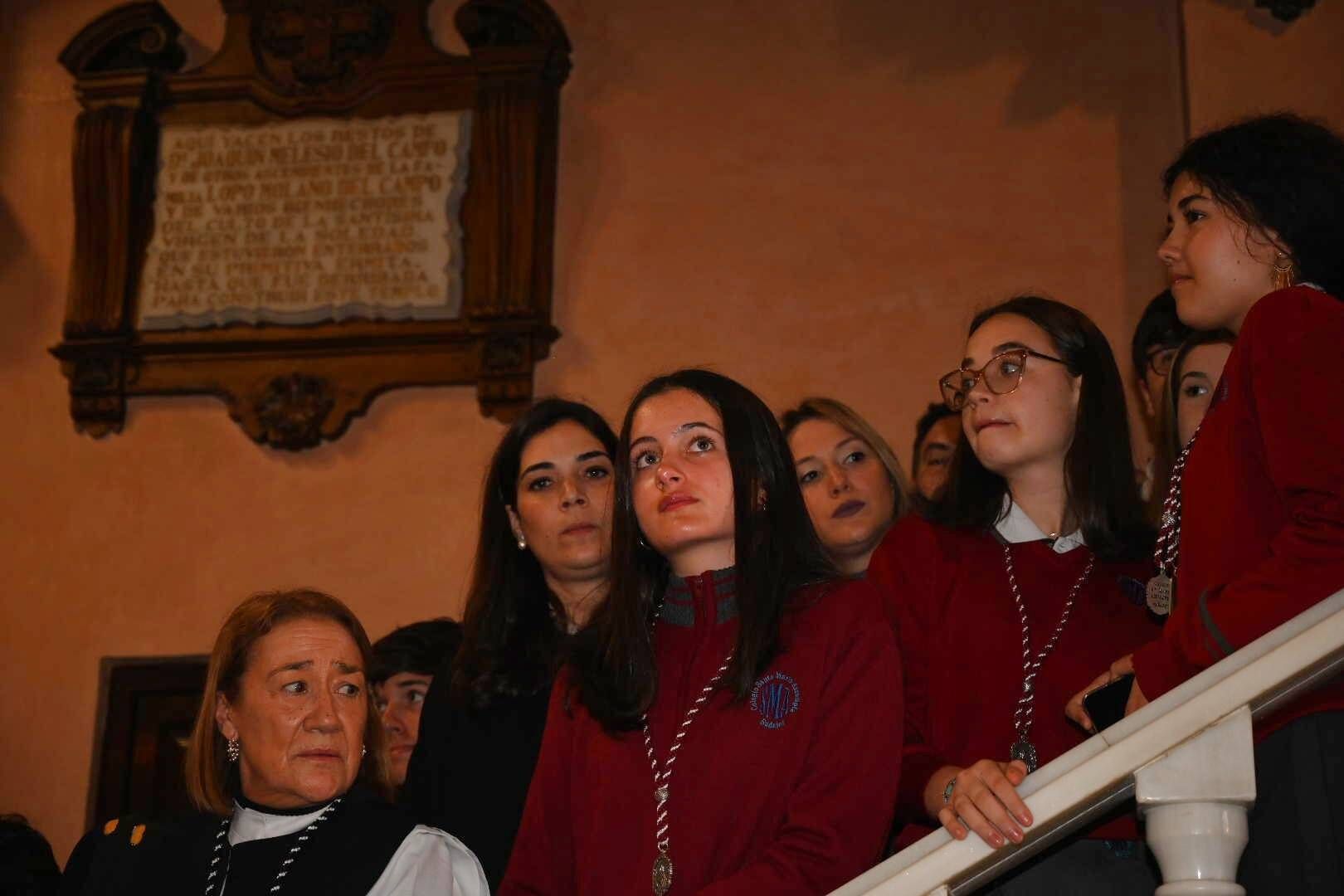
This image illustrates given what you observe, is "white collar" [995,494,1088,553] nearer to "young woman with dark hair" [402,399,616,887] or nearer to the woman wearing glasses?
the woman wearing glasses

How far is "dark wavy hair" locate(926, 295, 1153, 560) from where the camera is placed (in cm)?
305

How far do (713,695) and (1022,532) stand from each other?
0.74 m

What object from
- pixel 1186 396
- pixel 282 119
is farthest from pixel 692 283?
pixel 1186 396

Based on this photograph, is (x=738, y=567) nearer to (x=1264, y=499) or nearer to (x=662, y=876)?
(x=662, y=876)

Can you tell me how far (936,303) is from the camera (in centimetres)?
588

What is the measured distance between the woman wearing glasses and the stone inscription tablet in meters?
3.30

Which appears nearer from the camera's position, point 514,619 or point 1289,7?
point 514,619

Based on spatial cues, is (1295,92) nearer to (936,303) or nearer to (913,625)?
(936,303)

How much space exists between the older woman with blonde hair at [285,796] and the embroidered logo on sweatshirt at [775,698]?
736 millimetres

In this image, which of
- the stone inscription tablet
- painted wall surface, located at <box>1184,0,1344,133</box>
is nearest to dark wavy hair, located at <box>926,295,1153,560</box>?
painted wall surface, located at <box>1184,0,1344,133</box>

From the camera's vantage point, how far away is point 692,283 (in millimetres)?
6094

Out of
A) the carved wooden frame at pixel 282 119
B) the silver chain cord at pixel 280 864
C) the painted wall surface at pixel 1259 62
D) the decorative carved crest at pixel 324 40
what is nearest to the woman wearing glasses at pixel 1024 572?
the silver chain cord at pixel 280 864

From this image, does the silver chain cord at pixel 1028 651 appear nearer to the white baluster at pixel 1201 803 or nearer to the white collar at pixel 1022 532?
the white collar at pixel 1022 532

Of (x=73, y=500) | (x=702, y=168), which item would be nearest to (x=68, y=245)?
(x=73, y=500)
